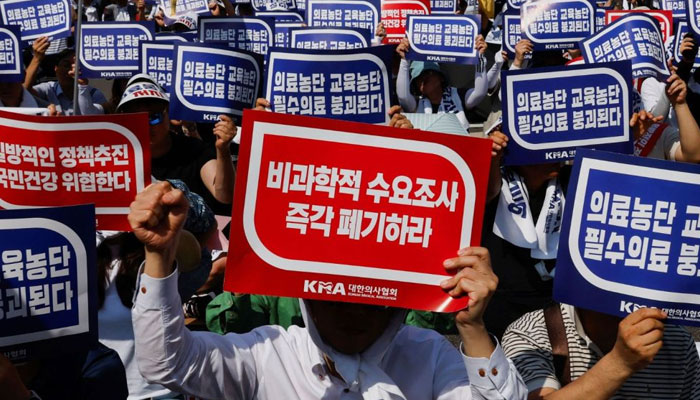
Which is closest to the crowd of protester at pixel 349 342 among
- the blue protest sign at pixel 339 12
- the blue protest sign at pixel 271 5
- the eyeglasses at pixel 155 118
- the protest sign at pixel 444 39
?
the eyeglasses at pixel 155 118

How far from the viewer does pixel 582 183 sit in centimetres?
285

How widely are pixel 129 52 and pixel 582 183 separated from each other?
6.69 metres

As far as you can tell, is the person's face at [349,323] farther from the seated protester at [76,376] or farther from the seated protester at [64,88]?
the seated protester at [64,88]

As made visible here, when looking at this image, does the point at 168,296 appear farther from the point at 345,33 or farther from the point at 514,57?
the point at 514,57

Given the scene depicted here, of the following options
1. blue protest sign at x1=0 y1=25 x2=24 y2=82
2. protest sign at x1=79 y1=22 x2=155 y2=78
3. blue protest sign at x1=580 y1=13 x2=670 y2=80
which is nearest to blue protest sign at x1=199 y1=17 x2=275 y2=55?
protest sign at x1=79 y1=22 x2=155 y2=78

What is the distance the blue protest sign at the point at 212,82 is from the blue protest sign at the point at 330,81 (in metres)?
0.54

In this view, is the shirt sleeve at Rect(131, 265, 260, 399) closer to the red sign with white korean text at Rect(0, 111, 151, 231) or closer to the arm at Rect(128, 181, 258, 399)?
the arm at Rect(128, 181, 258, 399)

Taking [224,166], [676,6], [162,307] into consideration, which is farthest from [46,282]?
[676,6]

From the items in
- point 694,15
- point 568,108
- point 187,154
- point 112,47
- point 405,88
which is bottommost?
point 405,88

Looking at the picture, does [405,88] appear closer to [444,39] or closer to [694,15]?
[444,39]

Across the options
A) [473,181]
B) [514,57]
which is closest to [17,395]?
[473,181]

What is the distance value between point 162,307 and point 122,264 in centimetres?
132

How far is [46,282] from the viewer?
277 centimetres

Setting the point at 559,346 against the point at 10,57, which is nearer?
the point at 559,346
